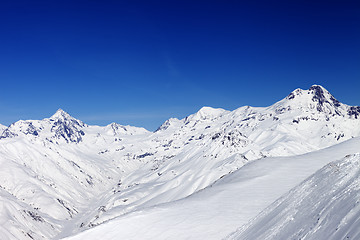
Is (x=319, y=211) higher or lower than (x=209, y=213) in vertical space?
lower

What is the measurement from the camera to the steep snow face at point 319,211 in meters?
14.7

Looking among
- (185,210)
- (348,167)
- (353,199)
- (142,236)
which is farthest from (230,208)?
(353,199)

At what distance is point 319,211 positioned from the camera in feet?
58.7

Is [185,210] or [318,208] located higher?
[185,210]

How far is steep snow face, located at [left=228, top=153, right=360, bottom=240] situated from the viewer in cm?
1473

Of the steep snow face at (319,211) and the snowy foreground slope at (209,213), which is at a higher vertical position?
the snowy foreground slope at (209,213)

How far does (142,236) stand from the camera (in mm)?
33719

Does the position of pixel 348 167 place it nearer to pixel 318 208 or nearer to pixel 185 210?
pixel 318 208

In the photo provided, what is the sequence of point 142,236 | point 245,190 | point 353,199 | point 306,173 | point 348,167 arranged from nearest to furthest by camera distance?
1. point 353,199
2. point 348,167
3. point 142,236
4. point 245,190
5. point 306,173

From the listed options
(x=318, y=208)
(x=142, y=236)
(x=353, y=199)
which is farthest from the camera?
(x=142, y=236)

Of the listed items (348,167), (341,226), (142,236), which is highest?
(142,236)

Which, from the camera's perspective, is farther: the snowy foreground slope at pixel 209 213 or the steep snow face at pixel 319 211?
the snowy foreground slope at pixel 209 213

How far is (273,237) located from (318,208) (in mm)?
3042

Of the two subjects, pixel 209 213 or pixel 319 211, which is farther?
pixel 209 213
